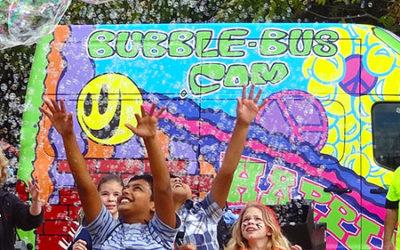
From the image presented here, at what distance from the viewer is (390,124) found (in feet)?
29.6

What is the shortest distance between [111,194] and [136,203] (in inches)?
46.6

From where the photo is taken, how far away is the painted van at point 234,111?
29.4 feet

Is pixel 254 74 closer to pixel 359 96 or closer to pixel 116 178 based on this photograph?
pixel 359 96

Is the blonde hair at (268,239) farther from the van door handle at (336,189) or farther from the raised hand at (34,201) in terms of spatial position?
the van door handle at (336,189)

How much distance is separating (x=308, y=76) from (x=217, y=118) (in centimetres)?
75

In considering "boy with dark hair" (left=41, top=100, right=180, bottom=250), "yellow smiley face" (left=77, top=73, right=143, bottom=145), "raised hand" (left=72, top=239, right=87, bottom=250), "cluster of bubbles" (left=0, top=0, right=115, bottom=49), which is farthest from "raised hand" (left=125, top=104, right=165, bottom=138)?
"yellow smiley face" (left=77, top=73, right=143, bottom=145)

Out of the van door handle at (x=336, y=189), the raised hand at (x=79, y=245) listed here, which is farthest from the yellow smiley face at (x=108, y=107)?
the raised hand at (x=79, y=245)

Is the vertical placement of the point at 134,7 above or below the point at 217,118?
above

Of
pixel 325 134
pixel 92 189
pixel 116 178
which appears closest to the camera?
pixel 92 189

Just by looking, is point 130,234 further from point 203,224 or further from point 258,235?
point 258,235

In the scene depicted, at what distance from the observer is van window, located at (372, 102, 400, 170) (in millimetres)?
8992

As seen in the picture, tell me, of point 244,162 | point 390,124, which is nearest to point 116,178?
point 244,162

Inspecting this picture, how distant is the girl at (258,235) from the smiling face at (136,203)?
621 mm

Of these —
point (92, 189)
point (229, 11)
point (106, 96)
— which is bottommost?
point (92, 189)
